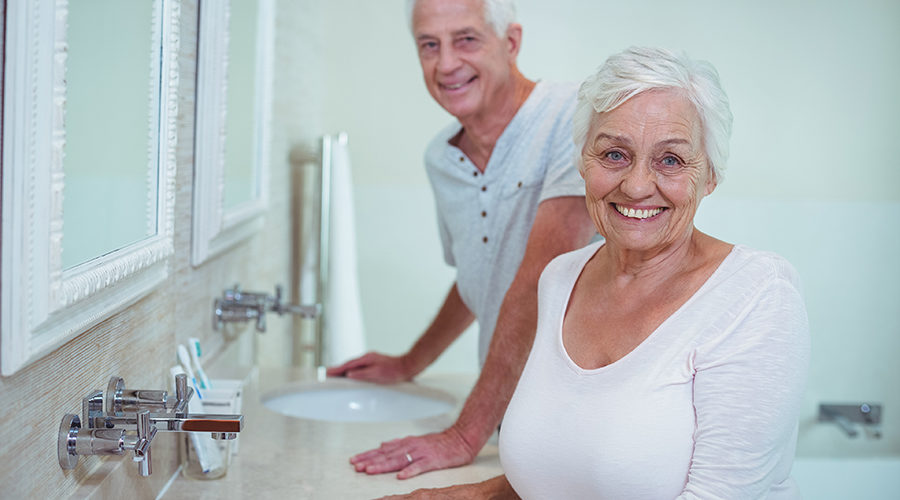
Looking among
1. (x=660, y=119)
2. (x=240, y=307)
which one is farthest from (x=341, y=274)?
(x=660, y=119)

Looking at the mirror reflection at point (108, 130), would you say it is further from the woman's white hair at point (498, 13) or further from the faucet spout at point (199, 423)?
the woman's white hair at point (498, 13)

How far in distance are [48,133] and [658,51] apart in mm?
711

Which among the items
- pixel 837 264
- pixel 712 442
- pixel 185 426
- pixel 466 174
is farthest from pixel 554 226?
pixel 837 264

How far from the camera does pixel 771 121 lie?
264 cm

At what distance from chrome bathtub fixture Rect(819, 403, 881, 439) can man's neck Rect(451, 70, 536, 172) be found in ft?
5.57

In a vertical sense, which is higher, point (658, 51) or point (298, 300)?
point (658, 51)

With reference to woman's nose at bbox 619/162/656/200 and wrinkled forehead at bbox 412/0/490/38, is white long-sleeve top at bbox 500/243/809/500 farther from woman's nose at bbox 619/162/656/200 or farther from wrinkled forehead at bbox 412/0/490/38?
wrinkled forehead at bbox 412/0/490/38

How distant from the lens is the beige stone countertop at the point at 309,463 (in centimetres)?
128

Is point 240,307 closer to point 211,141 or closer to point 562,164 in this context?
point 211,141

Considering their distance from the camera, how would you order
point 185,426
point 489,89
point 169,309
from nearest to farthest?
point 185,426 < point 169,309 < point 489,89

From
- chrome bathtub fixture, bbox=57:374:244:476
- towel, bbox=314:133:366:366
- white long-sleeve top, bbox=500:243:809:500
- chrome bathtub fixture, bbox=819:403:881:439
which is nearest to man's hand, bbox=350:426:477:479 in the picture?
white long-sleeve top, bbox=500:243:809:500

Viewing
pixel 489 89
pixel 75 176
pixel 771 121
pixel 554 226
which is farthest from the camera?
pixel 771 121

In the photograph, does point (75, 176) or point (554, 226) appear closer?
point (75, 176)

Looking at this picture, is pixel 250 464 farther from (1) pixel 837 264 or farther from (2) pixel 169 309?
(1) pixel 837 264
